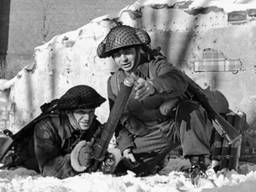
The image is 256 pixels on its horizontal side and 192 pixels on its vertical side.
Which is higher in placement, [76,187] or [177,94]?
[177,94]

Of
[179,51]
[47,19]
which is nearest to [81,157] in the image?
[179,51]

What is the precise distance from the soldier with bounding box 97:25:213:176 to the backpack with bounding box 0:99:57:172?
42cm

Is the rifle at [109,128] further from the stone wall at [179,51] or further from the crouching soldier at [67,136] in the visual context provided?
the stone wall at [179,51]

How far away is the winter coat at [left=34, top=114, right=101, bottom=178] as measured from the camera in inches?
99.4

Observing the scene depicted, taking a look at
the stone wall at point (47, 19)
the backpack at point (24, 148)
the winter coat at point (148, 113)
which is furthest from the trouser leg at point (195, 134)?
the stone wall at point (47, 19)

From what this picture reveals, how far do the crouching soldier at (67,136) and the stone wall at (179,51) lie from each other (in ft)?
4.27

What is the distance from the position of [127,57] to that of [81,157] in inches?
21.1

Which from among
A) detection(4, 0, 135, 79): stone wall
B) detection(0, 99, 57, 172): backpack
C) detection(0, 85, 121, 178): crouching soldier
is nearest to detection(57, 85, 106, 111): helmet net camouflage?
detection(0, 85, 121, 178): crouching soldier

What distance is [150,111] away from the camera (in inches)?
104

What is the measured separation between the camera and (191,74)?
3.87 metres

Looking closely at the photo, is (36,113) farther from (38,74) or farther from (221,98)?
(221,98)

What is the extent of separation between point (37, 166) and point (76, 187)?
1.87 feet

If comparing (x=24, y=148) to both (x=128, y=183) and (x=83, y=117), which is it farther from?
(x=128, y=183)

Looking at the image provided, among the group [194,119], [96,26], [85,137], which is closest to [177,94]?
[194,119]
